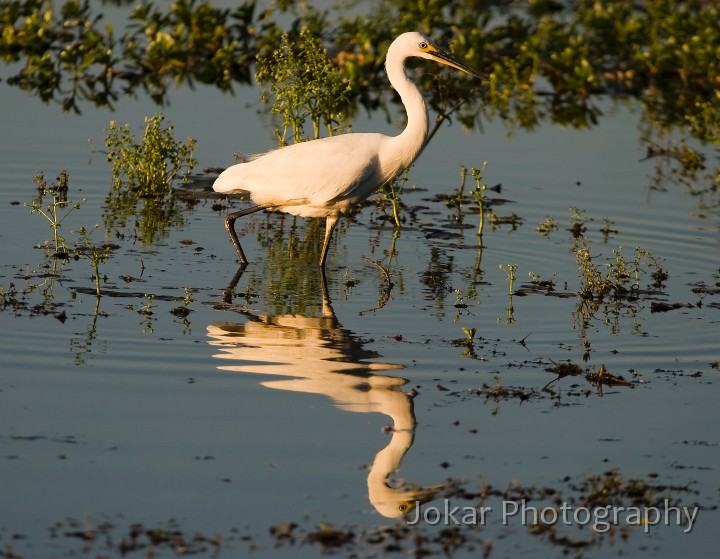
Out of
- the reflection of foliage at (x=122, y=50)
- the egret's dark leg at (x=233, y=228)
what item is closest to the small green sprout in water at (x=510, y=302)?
the egret's dark leg at (x=233, y=228)

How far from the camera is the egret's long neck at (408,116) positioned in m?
10.0

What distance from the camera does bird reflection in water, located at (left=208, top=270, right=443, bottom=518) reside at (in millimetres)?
6141

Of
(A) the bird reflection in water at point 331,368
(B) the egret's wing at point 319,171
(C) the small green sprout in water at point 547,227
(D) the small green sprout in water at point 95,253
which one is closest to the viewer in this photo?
(A) the bird reflection in water at point 331,368

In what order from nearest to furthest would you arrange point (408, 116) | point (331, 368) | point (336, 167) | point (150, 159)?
point (331, 368)
point (336, 167)
point (408, 116)
point (150, 159)

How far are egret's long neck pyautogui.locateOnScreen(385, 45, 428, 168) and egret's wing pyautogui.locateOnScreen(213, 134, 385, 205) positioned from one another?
8.1 inches

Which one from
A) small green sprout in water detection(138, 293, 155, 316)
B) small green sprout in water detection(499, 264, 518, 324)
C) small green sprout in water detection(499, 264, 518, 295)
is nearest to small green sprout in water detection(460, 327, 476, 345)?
small green sprout in water detection(499, 264, 518, 324)

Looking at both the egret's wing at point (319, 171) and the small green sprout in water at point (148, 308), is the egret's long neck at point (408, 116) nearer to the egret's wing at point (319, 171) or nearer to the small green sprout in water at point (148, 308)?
the egret's wing at point (319, 171)

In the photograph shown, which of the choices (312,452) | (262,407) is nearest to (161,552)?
(312,452)

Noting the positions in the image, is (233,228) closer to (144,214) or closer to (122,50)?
(144,214)

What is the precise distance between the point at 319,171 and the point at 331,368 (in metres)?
2.42

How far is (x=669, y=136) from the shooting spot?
1636 cm

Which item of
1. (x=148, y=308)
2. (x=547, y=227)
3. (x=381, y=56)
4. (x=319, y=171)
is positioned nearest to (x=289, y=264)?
(x=319, y=171)

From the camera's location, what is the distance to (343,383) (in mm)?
7566

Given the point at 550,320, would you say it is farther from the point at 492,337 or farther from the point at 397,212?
the point at 397,212
